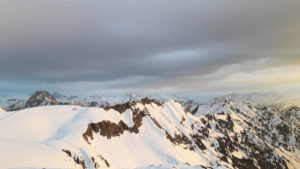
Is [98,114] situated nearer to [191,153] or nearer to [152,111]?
[152,111]

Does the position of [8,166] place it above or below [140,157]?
above

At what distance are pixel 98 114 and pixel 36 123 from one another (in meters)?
40.6

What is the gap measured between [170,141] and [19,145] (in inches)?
4694

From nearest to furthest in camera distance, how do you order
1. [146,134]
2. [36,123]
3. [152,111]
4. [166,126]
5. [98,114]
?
1. [36,123]
2. [98,114]
3. [146,134]
4. [166,126]
5. [152,111]

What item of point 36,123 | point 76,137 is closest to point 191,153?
point 76,137

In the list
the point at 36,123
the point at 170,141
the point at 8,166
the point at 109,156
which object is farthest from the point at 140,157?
the point at 8,166

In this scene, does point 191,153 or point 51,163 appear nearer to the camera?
point 51,163

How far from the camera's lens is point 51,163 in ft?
188

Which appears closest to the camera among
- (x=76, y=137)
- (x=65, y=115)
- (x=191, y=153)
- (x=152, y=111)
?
(x=76, y=137)

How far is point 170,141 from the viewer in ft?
536

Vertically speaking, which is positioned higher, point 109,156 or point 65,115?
point 65,115

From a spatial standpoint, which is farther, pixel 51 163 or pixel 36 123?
pixel 36 123

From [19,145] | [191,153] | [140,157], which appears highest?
[19,145]

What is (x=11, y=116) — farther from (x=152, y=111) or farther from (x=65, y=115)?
(x=152, y=111)
